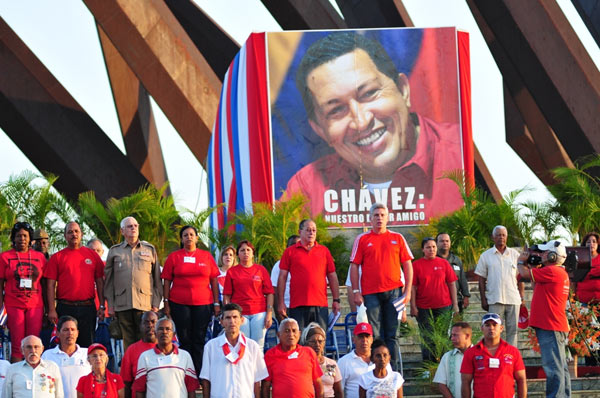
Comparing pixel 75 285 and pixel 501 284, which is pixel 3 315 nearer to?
pixel 75 285

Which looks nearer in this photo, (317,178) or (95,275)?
(95,275)

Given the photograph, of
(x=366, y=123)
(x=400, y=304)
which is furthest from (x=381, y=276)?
(x=366, y=123)

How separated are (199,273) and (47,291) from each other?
1441mm

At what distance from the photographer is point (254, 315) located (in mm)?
11297

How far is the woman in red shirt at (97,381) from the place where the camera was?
9.30 metres

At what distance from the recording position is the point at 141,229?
16062 mm

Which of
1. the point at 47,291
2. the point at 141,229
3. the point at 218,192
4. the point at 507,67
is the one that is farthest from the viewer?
the point at 507,67

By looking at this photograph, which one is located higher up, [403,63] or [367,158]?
[403,63]

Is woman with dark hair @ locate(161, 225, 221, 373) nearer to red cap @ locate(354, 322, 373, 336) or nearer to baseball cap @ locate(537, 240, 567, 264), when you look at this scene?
red cap @ locate(354, 322, 373, 336)

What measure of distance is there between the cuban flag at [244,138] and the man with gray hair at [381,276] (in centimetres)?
634

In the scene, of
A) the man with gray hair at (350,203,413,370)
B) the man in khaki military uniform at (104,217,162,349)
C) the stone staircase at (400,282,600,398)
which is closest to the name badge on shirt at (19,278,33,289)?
the man in khaki military uniform at (104,217,162,349)

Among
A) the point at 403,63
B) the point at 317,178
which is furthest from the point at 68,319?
the point at 403,63

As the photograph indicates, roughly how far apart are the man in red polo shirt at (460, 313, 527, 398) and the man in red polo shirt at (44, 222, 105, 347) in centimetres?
356

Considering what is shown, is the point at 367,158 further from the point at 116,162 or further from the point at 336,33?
the point at 116,162
